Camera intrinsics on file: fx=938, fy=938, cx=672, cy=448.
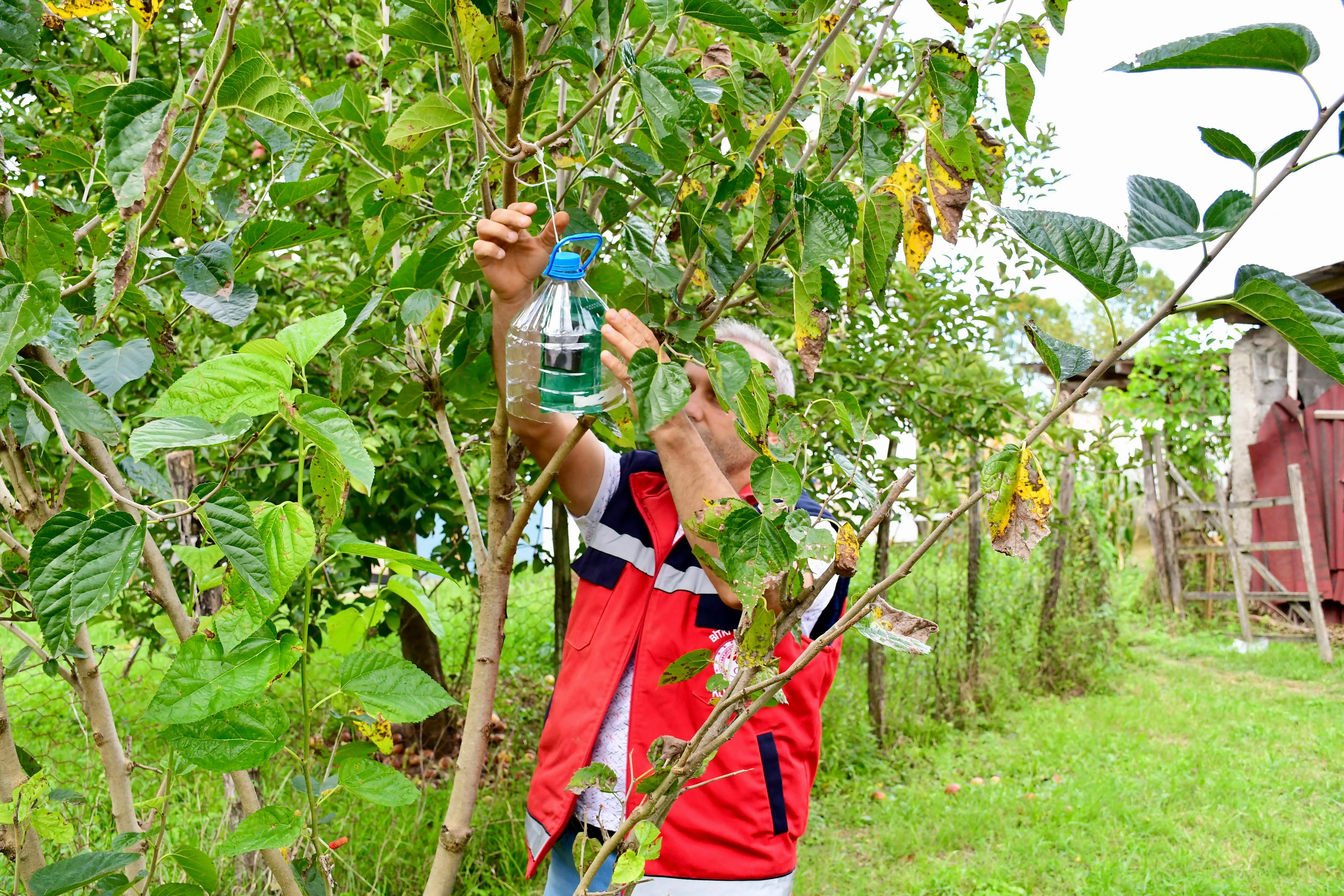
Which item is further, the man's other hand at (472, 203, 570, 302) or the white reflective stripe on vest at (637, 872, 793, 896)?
the white reflective stripe on vest at (637, 872, 793, 896)

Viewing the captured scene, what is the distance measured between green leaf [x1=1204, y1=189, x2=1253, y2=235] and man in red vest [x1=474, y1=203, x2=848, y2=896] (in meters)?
0.94

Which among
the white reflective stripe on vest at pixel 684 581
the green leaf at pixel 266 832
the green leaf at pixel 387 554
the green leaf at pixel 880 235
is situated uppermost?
the green leaf at pixel 880 235

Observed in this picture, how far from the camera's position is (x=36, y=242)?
3.14 ft

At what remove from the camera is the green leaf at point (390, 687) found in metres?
0.97

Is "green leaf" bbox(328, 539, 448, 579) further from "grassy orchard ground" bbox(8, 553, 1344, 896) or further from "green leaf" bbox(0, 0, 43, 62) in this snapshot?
"grassy orchard ground" bbox(8, 553, 1344, 896)

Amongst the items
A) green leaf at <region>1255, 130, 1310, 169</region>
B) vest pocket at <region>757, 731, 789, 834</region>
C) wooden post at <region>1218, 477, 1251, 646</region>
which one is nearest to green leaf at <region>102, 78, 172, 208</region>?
green leaf at <region>1255, 130, 1310, 169</region>

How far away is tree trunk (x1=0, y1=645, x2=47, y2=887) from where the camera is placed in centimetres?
112

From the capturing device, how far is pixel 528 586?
5.99 metres

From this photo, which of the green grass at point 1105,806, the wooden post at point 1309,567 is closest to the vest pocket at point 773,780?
the green grass at point 1105,806

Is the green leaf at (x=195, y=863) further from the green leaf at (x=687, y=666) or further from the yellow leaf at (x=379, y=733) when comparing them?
the green leaf at (x=687, y=666)

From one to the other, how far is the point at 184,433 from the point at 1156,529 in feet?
32.4

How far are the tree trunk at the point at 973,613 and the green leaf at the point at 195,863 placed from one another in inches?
203

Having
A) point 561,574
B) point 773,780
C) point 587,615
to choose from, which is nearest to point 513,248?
point 587,615

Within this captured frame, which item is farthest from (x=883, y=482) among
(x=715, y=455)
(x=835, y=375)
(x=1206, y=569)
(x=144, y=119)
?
(x=1206, y=569)
